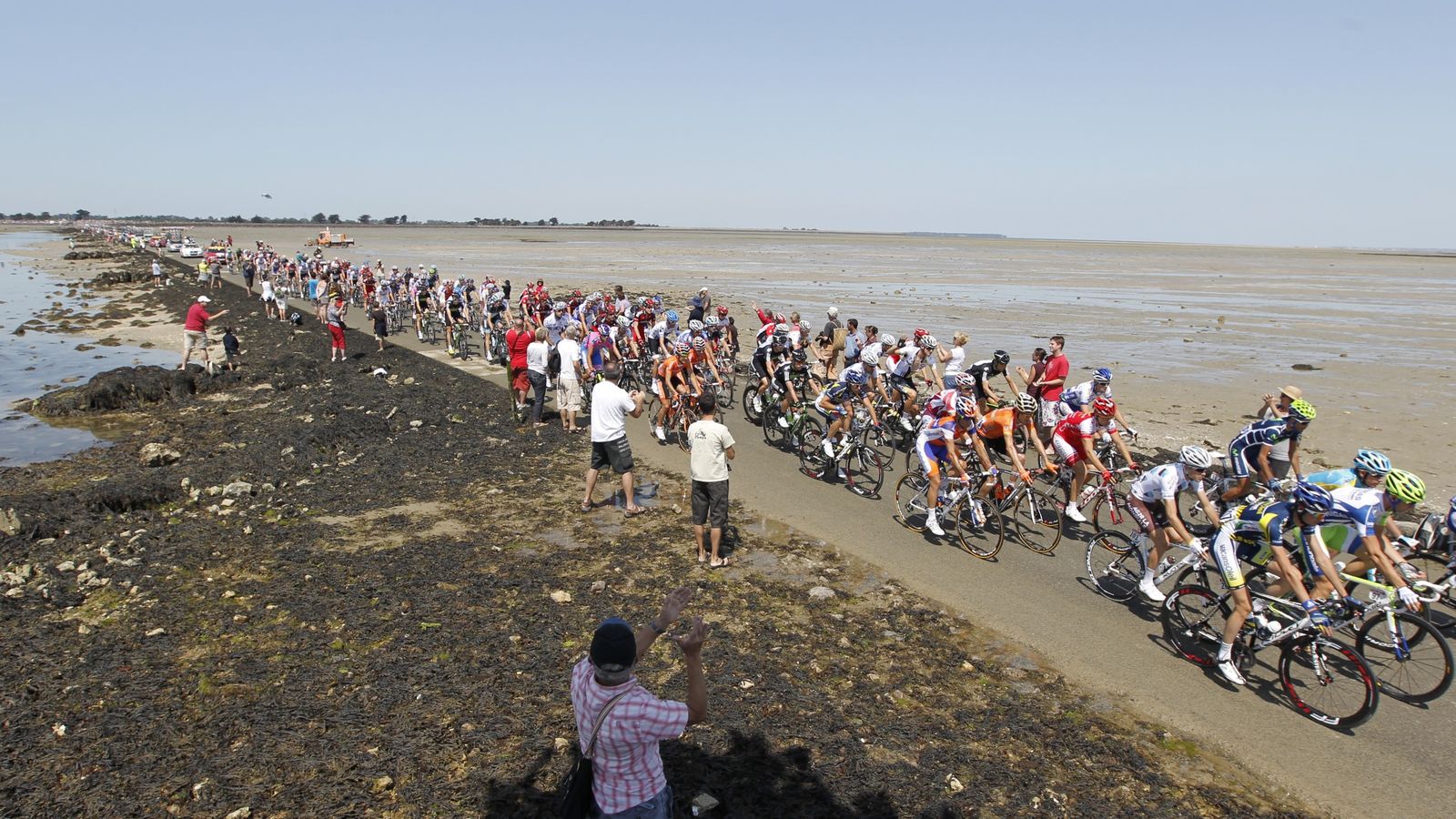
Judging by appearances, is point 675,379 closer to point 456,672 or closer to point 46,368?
point 456,672

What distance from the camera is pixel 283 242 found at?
4141 inches

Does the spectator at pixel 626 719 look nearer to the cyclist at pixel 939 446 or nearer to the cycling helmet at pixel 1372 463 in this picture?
the cyclist at pixel 939 446

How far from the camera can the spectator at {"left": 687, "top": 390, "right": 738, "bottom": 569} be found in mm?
8328

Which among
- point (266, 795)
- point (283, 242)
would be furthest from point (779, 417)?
point (283, 242)

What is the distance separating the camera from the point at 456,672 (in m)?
6.54

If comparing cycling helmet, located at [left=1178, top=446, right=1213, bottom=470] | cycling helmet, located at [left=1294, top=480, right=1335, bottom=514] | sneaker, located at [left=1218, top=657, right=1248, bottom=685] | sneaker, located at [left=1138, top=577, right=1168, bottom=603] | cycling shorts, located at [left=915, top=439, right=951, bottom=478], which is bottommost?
sneaker, located at [left=1218, top=657, right=1248, bottom=685]

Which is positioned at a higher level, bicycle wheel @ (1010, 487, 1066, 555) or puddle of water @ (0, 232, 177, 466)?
bicycle wheel @ (1010, 487, 1066, 555)

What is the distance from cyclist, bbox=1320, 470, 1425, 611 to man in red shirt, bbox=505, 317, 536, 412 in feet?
41.5

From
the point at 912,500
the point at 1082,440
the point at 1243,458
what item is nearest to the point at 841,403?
the point at 912,500

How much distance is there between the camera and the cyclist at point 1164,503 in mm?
7184

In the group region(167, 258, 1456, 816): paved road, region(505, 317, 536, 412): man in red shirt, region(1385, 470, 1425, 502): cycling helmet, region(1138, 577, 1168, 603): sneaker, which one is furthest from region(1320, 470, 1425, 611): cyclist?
region(505, 317, 536, 412): man in red shirt

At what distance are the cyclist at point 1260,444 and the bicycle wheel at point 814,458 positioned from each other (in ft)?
17.3

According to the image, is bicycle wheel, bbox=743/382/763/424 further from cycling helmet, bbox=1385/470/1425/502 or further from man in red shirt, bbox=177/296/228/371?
man in red shirt, bbox=177/296/228/371

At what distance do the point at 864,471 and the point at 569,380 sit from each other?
18.8 ft
